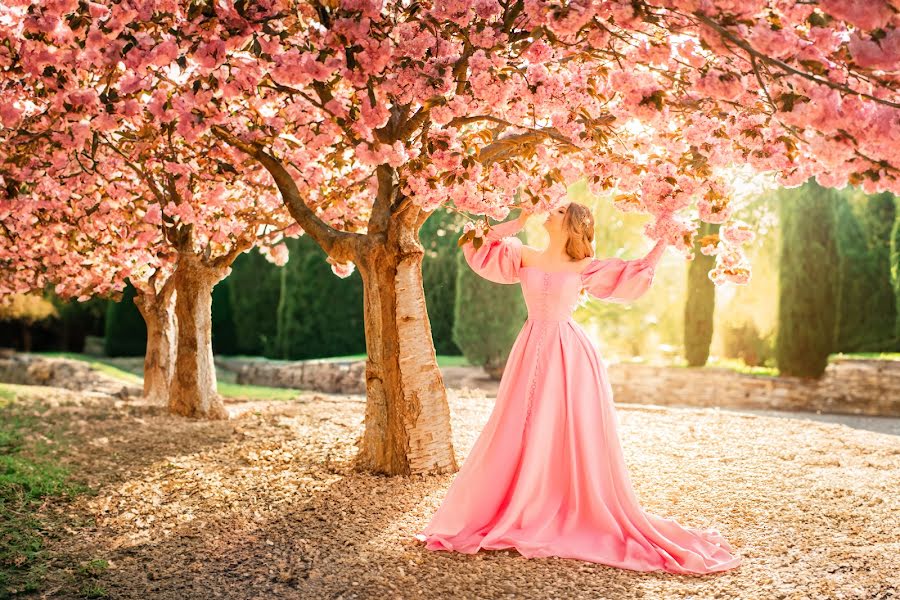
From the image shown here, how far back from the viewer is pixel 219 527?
180 inches

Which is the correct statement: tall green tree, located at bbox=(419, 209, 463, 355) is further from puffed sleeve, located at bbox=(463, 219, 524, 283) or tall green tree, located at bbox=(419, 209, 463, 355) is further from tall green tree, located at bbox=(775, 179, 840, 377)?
puffed sleeve, located at bbox=(463, 219, 524, 283)

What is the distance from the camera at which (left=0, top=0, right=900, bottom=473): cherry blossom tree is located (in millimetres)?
3053

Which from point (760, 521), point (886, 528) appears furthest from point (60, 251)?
point (886, 528)

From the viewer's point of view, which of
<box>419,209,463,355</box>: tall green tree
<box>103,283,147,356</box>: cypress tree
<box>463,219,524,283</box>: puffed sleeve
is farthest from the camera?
<box>103,283,147,356</box>: cypress tree

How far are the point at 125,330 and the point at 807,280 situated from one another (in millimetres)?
13371

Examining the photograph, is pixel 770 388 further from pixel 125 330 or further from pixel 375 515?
pixel 125 330

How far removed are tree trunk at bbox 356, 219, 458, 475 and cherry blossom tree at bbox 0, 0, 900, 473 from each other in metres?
0.01

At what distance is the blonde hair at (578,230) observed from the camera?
450 centimetres

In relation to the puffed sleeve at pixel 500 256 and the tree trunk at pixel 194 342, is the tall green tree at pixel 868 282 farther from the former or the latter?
the puffed sleeve at pixel 500 256

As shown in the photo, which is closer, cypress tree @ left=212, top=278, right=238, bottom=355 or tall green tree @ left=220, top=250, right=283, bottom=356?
tall green tree @ left=220, top=250, right=283, bottom=356

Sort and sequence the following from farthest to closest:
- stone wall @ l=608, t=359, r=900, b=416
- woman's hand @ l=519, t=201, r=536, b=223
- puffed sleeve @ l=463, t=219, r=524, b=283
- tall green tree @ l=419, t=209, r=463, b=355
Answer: tall green tree @ l=419, t=209, r=463, b=355 < stone wall @ l=608, t=359, r=900, b=416 < puffed sleeve @ l=463, t=219, r=524, b=283 < woman's hand @ l=519, t=201, r=536, b=223

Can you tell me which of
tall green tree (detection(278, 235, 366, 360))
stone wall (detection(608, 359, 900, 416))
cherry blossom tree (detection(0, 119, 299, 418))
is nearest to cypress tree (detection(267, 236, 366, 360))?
tall green tree (detection(278, 235, 366, 360))

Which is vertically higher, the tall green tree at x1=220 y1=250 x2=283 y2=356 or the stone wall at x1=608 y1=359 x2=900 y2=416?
the tall green tree at x1=220 y1=250 x2=283 y2=356

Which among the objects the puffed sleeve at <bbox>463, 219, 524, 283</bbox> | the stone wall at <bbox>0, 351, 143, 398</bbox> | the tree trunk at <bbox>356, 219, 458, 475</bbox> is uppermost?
the puffed sleeve at <bbox>463, 219, 524, 283</bbox>
